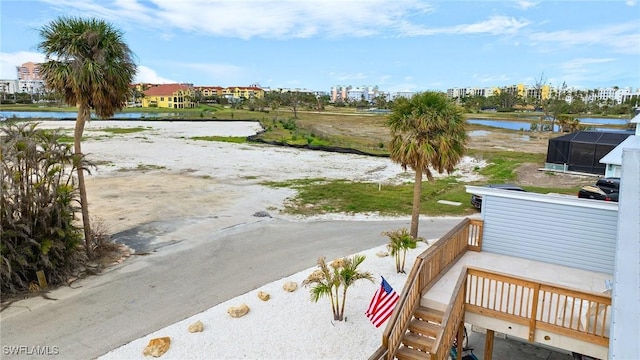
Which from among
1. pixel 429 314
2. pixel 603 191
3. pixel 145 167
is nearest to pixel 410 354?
pixel 429 314

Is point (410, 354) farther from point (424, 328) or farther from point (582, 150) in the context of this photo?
point (582, 150)

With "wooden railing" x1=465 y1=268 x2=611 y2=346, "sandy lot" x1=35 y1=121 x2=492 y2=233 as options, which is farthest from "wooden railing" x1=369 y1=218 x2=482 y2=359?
"sandy lot" x1=35 y1=121 x2=492 y2=233

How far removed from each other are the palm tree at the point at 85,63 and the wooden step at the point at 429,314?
10047 millimetres

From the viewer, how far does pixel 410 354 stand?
24.4 ft

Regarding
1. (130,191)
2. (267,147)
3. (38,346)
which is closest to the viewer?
(38,346)

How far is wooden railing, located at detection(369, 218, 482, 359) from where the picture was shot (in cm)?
717

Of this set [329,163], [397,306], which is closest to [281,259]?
[397,306]

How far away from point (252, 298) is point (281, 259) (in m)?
2.76

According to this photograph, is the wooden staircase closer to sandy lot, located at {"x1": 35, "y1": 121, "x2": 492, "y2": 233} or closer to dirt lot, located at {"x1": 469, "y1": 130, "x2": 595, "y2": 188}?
sandy lot, located at {"x1": 35, "y1": 121, "x2": 492, "y2": 233}

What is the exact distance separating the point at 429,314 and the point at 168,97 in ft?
421

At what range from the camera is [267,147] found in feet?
133

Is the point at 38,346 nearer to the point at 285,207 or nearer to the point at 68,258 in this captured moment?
the point at 68,258

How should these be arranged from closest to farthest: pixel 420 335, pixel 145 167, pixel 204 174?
pixel 420 335 < pixel 204 174 < pixel 145 167

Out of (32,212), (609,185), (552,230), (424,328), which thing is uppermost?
(32,212)
